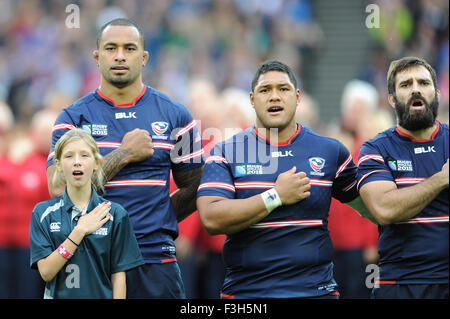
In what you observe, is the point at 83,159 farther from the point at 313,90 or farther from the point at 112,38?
the point at 313,90

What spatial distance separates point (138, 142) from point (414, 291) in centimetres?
205

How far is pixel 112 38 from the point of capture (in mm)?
5793

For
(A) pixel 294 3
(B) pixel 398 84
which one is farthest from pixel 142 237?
(A) pixel 294 3

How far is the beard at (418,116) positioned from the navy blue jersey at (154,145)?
1.55 m

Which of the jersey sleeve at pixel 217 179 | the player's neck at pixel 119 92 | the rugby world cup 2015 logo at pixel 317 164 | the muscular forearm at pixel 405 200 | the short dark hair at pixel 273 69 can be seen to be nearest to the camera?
the muscular forearm at pixel 405 200

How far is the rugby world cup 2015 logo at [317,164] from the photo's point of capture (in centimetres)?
546

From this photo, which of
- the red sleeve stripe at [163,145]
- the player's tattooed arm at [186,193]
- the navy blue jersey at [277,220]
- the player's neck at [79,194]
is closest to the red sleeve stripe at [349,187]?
the navy blue jersey at [277,220]

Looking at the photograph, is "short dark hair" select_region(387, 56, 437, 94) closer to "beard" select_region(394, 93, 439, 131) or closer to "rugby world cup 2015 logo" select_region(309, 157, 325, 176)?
"beard" select_region(394, 93, 439, 131)

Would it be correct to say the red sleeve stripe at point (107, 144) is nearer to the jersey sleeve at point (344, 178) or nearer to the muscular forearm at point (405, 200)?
the jersey sleeve at point (344, 178)

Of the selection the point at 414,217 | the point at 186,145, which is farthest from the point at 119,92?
the point at 414,217

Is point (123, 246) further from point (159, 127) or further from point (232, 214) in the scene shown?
point (159, 127)

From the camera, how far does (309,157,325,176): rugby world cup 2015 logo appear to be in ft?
17.9

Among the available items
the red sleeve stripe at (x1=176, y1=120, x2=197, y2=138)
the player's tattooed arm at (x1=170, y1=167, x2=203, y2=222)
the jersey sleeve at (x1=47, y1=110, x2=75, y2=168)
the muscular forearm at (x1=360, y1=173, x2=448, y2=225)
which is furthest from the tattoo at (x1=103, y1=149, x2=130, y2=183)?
the muscular forearm at (x1=360, y1=173, x2=448, y2=225)

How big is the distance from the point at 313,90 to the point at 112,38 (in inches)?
435
